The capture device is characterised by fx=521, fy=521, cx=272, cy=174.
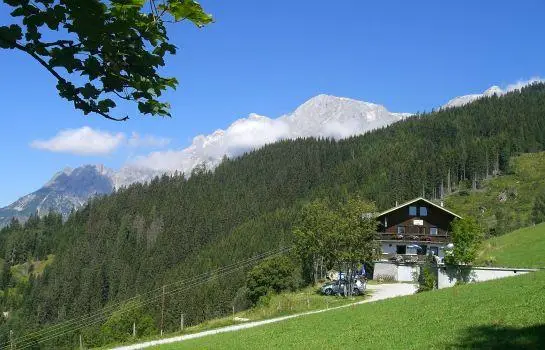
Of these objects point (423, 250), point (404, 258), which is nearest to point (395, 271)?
point (404, 258)

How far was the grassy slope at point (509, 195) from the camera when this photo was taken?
457ft

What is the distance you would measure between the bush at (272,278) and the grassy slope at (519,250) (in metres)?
26.6

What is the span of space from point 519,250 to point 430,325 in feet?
88.0

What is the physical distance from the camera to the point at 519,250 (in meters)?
41.2

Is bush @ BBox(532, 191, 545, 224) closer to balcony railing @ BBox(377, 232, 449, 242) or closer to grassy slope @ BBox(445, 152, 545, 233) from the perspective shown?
grassy slope @ BBox(445, 152, 545, 233)

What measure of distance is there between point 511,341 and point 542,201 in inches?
4810

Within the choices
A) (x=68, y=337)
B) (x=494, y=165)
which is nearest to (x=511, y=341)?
(x=68, y=337)

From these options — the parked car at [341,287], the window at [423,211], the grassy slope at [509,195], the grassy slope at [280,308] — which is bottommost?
the grassy slope at [280,308]

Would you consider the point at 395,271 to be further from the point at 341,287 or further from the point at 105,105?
the point at 105,105

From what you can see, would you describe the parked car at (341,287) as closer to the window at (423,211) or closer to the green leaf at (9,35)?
the window at (423,211)

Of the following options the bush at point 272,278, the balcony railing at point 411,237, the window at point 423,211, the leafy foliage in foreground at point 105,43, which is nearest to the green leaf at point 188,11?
the leafy foliage in foreground at point 105,43

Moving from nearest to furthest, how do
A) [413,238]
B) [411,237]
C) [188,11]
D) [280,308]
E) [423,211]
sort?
[188,11], [280,308], [413,238], [411,237], [423,211]

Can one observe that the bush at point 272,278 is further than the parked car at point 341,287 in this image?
Yes

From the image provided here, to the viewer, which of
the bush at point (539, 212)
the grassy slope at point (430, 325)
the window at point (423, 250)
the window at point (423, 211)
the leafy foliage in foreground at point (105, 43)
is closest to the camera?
A: the leafy foliage in foreground at point (105, 43)
